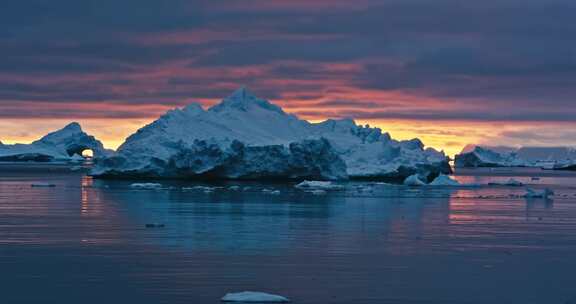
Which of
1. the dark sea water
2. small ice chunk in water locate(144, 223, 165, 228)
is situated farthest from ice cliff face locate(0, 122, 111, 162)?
small ice chunk in water locate(144, 223, 165, 228)

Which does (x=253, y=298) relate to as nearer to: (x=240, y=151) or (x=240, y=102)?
(x=240, y=151)

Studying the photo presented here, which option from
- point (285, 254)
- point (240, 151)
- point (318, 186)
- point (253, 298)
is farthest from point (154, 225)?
point (240, 151)

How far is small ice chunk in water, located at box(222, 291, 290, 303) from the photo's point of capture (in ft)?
37.8

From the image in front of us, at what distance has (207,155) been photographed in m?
51.5

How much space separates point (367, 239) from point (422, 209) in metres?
11.4

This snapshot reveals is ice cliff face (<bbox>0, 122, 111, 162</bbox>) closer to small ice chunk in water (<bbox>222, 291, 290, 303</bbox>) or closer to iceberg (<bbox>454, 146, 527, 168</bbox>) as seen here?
iceberg (<bbox>454, 146, 527, 168</bbox>)

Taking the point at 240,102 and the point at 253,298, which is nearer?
the point at 253,298

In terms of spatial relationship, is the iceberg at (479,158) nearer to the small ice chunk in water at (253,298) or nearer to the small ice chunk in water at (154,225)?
the small ice chunk in water at (154,225)

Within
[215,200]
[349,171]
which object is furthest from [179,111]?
[215,200]

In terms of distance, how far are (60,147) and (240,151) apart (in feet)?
226

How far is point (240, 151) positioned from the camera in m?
51.7

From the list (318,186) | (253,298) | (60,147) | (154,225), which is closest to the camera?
Answer: (253,298)

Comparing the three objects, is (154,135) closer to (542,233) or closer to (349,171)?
(349,171)

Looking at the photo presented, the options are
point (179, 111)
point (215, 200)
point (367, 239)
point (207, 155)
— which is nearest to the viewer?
point (367, 239)
